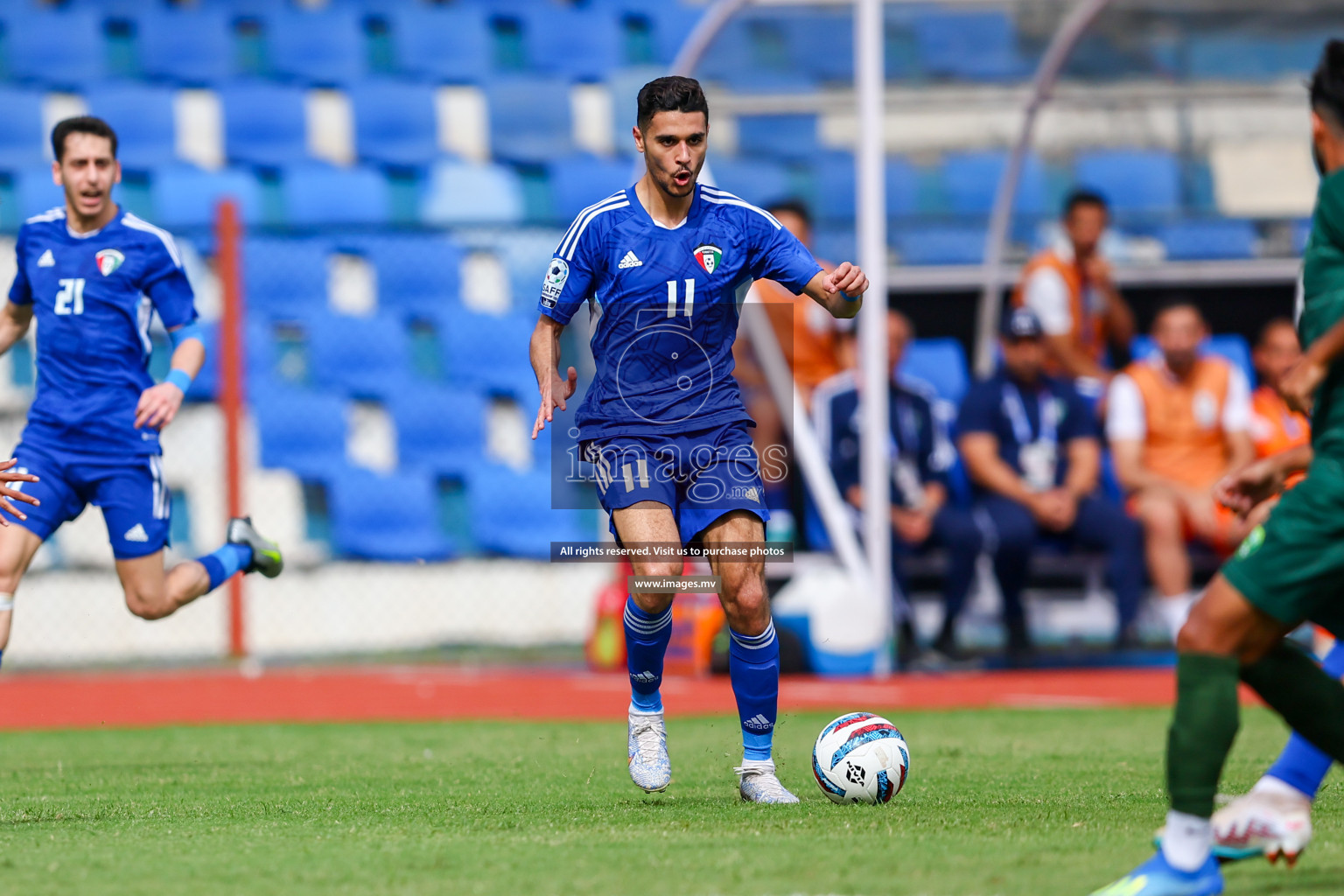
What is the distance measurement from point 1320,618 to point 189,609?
10.2 meters

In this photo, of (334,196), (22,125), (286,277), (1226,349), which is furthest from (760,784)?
(22,125)

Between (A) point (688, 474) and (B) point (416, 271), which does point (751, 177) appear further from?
(A) point (688, 474)

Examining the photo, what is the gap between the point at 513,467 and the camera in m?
13.9

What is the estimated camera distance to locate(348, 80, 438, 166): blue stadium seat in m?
15.6

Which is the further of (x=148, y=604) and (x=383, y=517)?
(x=383, y=517)

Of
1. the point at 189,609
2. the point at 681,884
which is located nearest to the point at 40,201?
the point at 189,609

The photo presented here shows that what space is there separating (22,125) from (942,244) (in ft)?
26.1

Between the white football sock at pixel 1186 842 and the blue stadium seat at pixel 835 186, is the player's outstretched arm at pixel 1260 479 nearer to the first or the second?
the white football sock at pixel 1186 842

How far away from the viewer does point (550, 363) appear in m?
5.76

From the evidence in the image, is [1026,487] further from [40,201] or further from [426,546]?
[40,201]

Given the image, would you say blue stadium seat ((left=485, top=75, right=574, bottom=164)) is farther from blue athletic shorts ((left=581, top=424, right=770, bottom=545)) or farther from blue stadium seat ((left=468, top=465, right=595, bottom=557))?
blue athletic shorts ((left=581, top=424, right=770, bottom=545))

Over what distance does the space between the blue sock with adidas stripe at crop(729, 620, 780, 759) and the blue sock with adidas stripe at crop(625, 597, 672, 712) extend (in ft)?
0.85

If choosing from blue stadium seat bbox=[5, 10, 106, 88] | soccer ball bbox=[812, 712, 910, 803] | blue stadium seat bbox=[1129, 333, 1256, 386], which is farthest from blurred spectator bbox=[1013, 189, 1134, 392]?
blue stadium seat bbox=[5, 10, 106, 88]

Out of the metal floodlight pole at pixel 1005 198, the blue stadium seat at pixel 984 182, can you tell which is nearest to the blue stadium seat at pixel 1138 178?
the blue stadium seat at pixel 984 182
